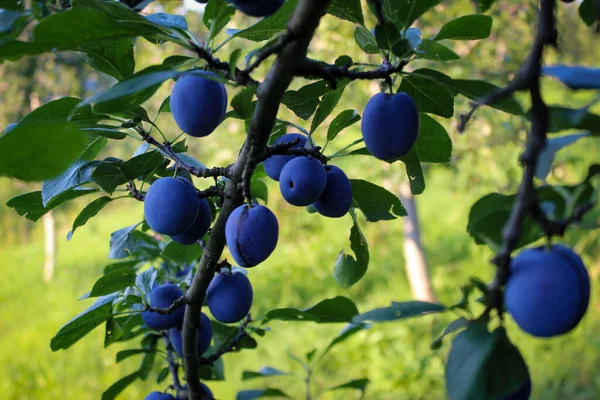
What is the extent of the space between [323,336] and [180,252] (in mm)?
2160

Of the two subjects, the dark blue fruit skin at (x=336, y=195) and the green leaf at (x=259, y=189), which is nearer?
the dark blue fruit skin at (x=336, y=195)

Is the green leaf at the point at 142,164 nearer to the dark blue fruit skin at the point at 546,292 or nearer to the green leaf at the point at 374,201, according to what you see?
the green leaf at the point at 374,201

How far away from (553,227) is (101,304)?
1.82 ft

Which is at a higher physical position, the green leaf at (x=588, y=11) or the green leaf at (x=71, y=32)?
the green leaf at (x=71, y=32)

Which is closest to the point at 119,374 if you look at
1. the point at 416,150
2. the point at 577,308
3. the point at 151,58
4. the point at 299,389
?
the point at 299,389

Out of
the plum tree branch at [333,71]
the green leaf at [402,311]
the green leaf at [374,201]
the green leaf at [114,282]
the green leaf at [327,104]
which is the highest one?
the plum tree branch at [333,71]

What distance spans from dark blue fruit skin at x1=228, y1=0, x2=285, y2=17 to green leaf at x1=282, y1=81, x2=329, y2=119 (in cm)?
15

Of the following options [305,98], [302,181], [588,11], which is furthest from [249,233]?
[588,11]

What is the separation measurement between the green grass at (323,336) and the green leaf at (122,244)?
0.58 m

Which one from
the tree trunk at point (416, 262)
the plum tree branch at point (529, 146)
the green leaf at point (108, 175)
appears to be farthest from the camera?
the tree trunk at point (416, 262)

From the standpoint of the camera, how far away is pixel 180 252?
2.62 feet

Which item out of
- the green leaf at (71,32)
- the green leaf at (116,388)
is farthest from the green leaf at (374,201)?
the green leaf at (116,388)

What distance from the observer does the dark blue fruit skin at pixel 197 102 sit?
54cm

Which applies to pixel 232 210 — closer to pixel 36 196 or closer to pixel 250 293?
pixel 250 293
